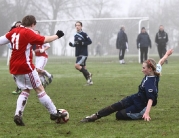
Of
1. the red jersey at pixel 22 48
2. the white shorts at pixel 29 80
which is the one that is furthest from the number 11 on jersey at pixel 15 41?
the white shorts at pixel 29 80

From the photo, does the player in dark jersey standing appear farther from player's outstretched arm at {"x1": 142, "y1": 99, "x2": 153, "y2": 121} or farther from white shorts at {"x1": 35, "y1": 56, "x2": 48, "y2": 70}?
player's outstretched arm at {"x1": 142, "y1": 99, "x2": 153, "y2": 121}

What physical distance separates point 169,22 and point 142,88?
73.0 meters

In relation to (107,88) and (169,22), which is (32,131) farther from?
(169,22)

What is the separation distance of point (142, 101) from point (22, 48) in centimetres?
215

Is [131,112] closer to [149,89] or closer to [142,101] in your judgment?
[142,101]

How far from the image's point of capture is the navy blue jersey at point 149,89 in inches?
332

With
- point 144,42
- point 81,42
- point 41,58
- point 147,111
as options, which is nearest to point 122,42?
point 144,42

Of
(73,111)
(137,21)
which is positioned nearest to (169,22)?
(137,21)

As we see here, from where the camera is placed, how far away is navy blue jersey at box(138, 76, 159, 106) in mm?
8430

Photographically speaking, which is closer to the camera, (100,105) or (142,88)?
(142,88)

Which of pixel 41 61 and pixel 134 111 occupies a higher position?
pixel 41 61

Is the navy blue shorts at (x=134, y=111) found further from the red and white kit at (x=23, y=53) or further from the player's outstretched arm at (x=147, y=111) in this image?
the red and white kit at (x=23, y=53)

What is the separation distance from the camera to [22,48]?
822cm

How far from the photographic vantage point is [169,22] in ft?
263
